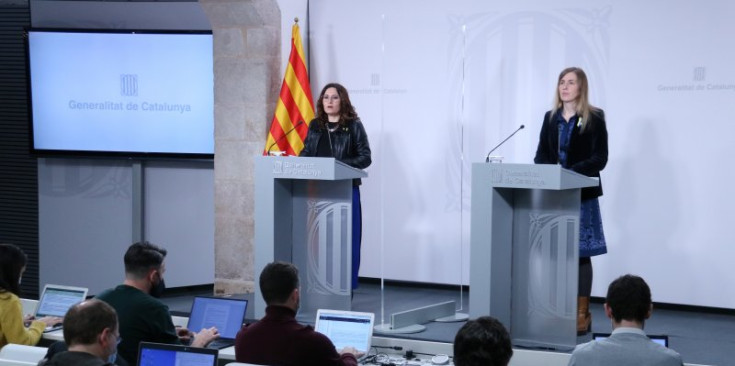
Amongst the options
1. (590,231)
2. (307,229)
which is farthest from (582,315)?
(307,229)

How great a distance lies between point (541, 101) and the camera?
291 inches

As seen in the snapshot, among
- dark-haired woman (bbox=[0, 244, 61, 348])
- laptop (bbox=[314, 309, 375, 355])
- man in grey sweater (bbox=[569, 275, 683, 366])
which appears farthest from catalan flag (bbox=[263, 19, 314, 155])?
man in grey sweater (bbox=[569, 275, 683, 366])

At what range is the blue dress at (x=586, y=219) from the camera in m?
5.77

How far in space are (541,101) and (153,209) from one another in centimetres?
351

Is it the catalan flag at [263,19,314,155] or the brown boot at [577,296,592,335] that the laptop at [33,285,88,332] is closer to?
the catalan flag at [263,19,314,155]

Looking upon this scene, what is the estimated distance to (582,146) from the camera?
573 cm

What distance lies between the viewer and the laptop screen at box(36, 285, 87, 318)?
5.39 m

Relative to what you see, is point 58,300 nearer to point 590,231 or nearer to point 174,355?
point 174,355

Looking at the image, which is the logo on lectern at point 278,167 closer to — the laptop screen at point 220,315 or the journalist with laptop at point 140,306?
the laptop screen at point 220,315

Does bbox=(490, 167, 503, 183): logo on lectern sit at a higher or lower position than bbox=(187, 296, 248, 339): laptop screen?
higher

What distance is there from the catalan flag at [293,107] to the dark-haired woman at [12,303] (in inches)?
121

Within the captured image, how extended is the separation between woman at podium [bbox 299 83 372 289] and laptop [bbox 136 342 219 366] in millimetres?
2989

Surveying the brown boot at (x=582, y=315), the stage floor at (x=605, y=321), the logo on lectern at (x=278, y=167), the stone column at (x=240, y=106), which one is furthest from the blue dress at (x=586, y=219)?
the stone column at (x=240, y=106)

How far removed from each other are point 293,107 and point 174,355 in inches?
169
